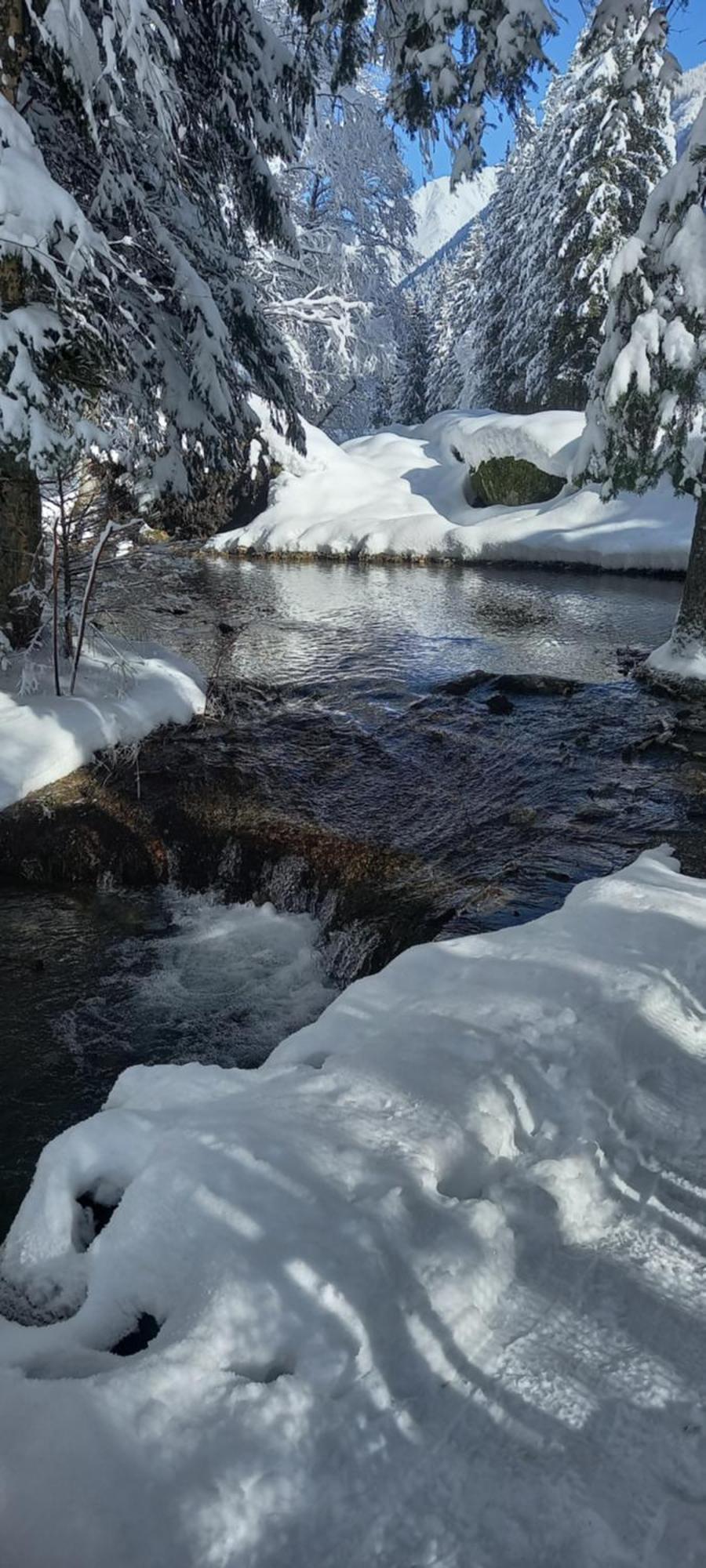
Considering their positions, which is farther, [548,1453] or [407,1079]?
[407,1079]

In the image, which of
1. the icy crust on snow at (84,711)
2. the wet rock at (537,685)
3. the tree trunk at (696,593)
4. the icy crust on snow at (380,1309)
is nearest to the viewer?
the icy crust on snow at (380,1309)

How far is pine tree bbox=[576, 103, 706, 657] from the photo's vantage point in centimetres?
804

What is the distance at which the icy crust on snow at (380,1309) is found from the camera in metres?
1.58

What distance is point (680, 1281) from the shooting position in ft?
6.93

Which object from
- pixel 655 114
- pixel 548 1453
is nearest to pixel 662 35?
pixel 548 1453

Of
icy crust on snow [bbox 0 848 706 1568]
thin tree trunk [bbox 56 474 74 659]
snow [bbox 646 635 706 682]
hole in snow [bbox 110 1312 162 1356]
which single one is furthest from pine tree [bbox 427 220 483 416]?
hole in snow [bbox 110 1312 162 1356]

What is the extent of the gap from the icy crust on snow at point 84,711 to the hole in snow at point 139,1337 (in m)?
4.45

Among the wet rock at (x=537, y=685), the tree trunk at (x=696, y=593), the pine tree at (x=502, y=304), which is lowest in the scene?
the wet rock at (x=537, y=685)

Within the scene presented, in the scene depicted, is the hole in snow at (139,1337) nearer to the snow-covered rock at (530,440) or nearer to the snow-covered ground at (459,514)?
the snow-covered ground at (459,514)

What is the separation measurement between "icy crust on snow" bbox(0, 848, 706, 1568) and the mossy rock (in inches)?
953

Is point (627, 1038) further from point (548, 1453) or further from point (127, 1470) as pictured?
point (127, 1470)

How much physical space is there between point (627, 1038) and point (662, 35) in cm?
793

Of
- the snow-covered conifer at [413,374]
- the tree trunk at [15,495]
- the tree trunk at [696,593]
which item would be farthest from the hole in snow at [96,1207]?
the snow-covered conifer at [413,374]

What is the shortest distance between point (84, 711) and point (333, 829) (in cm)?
254
